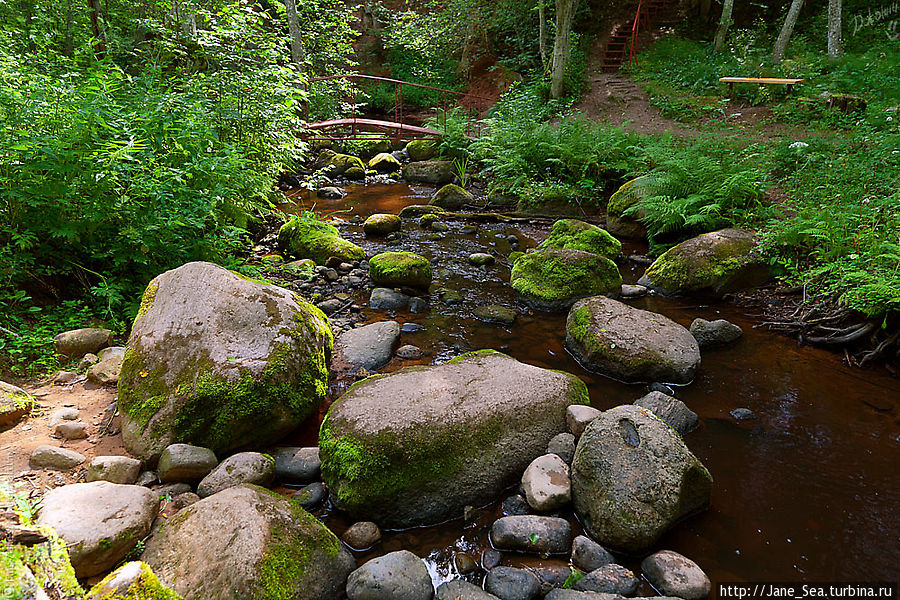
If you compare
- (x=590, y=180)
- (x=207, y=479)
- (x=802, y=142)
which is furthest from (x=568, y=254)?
(x=802, y=142)

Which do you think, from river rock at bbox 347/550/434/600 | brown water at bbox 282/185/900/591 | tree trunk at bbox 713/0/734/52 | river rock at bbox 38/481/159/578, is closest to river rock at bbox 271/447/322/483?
brown water at bbox 282/185/900/591

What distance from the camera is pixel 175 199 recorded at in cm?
470

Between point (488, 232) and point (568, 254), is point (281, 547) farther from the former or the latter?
point (488, 232)

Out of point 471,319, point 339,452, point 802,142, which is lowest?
point 471,319

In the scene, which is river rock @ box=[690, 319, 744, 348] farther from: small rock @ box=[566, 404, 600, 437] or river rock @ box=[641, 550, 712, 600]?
river rock @ box=[641, 550, 712, 600]

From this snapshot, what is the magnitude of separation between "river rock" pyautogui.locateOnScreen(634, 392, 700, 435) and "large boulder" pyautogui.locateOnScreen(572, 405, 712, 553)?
0.66 metres

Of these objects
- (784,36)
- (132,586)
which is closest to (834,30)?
(784,36)

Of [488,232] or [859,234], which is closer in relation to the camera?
[859,234]

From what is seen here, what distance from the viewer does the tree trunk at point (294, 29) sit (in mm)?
13743

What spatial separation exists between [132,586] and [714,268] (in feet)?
21.0

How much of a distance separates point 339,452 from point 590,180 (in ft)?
26.9

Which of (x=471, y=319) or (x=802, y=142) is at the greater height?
(x=802, y=142)

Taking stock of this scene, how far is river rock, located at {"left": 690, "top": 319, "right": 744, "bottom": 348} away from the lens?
16.7 feet

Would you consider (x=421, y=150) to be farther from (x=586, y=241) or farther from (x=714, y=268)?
(x=714, y=268)
